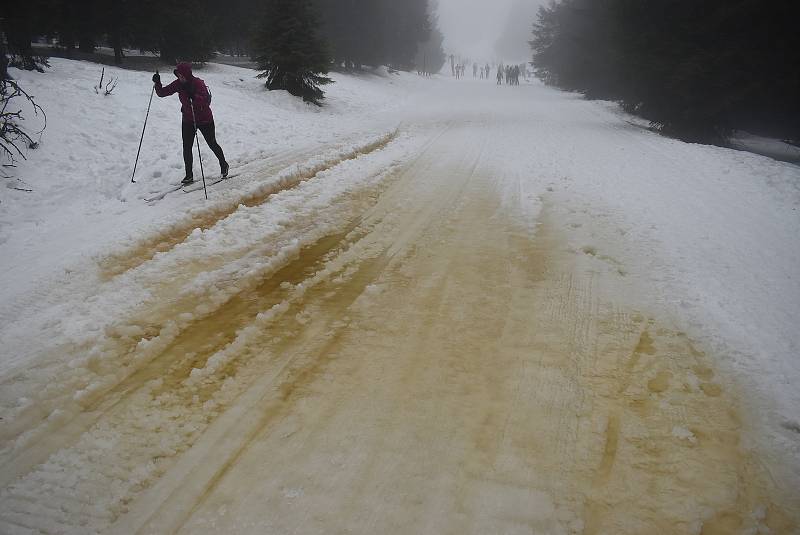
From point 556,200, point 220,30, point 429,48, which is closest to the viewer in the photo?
point 556,200

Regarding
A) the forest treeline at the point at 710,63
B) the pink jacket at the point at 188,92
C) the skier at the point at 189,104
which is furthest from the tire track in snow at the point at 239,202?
the forest treeline at the point at 710,63

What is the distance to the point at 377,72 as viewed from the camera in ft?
130

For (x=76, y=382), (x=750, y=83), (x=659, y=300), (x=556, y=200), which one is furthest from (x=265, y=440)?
(x=750, y=83)

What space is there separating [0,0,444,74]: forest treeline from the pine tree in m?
0.38

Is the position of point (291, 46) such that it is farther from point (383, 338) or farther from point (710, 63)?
point (383, 338)

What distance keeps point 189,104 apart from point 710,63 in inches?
542

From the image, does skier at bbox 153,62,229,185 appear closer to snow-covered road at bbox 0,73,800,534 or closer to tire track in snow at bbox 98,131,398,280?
tire track in snow at bbox 98,131,398,280

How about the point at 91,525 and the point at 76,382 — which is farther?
the point at 76,382

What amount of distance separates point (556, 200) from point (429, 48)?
270ft

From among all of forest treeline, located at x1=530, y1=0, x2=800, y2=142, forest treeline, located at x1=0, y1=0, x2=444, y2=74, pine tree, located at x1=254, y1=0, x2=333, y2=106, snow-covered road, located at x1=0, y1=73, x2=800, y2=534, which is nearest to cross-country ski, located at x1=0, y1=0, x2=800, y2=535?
snow-covered road, located at x1=0, y1=73, x2=800, y2=534

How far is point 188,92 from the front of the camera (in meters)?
6.64

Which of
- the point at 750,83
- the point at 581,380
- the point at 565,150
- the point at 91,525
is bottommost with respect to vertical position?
the point at 91,525

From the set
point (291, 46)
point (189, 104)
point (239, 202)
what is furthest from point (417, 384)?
point (291, 46)

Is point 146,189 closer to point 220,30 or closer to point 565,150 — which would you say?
point 565,150
